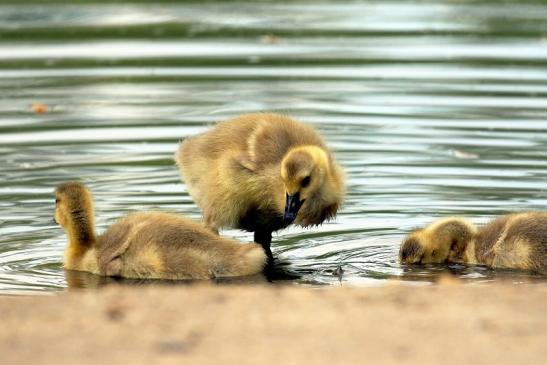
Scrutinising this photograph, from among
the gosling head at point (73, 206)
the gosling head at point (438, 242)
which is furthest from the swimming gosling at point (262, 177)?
the gosling head at point (73, 206)

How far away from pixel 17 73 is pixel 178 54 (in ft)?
7.91

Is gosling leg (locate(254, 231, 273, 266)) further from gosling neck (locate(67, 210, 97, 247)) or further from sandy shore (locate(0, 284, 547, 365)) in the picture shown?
sandy shore (locate(0, 284, 547, 365))

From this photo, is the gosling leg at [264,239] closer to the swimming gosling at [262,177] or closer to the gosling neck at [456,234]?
the swimming gosling at [262,177]

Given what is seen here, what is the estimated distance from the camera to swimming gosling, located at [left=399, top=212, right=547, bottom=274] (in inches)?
337

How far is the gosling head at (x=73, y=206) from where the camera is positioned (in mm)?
8820

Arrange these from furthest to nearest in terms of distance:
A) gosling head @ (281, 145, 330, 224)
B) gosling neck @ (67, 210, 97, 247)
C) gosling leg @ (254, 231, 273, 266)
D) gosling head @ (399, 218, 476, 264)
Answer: gosling leg @ (254, 231, 273, 266)
gosling head @ (399, 218, 476, 264)
gosling neck @ (67, 210, 97, 247)
gosling head @ (281, 145, 330, 224)

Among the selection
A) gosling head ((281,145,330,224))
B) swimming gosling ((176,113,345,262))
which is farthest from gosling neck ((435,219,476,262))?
gosling head ((281,145,330,224))

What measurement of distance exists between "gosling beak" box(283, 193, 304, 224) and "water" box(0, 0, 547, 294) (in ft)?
1.45

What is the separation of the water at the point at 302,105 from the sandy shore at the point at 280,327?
1.87 m

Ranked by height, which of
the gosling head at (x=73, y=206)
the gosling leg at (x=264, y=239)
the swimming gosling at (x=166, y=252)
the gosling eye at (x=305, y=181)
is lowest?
the gosling leg at (x=264, y=239)

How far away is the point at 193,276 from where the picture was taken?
8445 millimetres

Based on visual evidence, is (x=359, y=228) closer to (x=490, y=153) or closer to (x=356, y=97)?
(x=490, y=153)

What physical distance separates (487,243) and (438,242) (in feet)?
1.12

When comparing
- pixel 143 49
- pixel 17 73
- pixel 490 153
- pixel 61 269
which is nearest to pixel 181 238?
pixel 61 269
